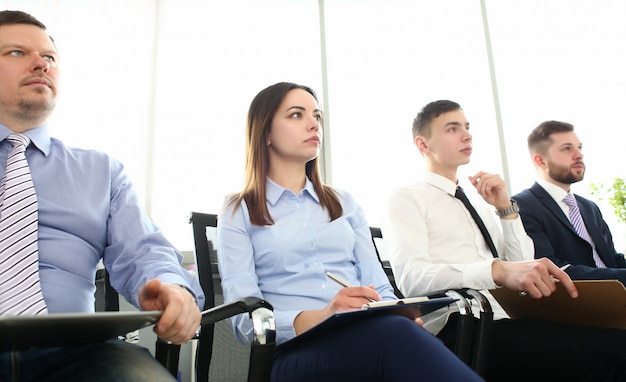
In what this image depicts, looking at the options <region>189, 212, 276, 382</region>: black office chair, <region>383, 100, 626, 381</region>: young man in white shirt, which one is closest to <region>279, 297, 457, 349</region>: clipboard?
<region>189, 212, 276, 382</region>: black office chair

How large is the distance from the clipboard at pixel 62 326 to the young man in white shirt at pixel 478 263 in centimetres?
101

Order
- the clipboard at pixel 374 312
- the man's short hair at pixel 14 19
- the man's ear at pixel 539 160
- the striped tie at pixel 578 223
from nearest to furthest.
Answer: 1. the clipboard at pixel 374 312
2. the man's short hair at pixel 14 19
3. the striped tie at pixel 578 223
4. the man's ear at pixel 539 160

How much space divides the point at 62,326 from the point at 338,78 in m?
3.22

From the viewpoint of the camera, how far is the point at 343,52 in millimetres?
3797

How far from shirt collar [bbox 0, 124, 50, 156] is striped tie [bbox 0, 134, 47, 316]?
Answer: 0.08 meters

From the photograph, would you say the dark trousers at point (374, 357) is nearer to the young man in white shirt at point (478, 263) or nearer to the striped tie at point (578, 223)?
the young man in white shirt at point (478, 263)

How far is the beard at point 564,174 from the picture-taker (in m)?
2.63

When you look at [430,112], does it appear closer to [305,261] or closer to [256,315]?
[305,261]

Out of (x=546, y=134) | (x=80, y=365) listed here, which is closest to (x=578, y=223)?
(x=546, y=134)

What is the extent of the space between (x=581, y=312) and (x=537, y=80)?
2.91 metres

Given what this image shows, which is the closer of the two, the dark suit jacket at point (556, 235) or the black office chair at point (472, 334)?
the black office chair at point (472, 334)

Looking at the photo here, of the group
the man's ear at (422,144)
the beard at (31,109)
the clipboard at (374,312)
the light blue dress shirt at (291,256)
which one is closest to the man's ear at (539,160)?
the man's ear at (422,144)

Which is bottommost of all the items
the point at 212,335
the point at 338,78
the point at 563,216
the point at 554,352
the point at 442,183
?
the point at 554,352

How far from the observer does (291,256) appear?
5.10 feet
